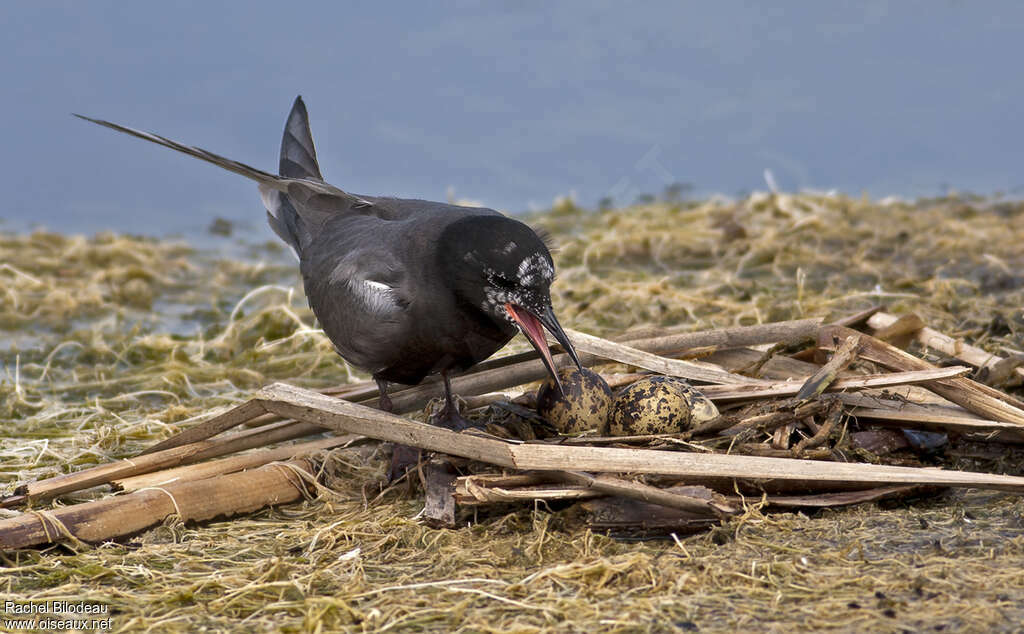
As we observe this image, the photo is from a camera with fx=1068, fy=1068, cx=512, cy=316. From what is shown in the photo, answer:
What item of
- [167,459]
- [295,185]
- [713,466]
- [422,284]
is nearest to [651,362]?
[713,466]

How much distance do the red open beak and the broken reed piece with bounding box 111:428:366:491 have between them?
1.14 metres

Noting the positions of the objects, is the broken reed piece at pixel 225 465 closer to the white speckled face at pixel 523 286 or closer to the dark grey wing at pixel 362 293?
the dark grey wing at pixel 362 293

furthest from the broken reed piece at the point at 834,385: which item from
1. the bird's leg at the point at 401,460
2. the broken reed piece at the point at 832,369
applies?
the bird's leg at the point at 401,460

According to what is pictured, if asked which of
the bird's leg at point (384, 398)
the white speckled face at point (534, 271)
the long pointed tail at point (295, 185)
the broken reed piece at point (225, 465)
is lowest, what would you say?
the broken reed piece at point (225, 465)

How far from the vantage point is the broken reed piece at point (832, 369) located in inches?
171

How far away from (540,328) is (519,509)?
0.71m

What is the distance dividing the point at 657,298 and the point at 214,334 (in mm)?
3248

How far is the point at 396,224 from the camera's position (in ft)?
15.5

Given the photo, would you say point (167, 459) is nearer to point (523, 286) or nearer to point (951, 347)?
point (523, 286)

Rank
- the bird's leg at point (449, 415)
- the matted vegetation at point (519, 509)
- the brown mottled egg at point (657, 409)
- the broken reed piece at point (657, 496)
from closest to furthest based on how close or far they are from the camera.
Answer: the matted vegetation at point (519, 509), the broken reed piece at point (657, 496), the brown mottled egg at point (657, 409), the bird's leg at point (449, 415)

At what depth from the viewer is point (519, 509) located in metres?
4.10

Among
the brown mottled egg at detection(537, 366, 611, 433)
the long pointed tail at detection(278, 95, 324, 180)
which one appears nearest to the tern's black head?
the brown mottled egg at detection(537, 366, 611, 433)

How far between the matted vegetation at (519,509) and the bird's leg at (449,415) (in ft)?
1.14

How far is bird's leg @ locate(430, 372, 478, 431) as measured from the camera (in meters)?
4.70
